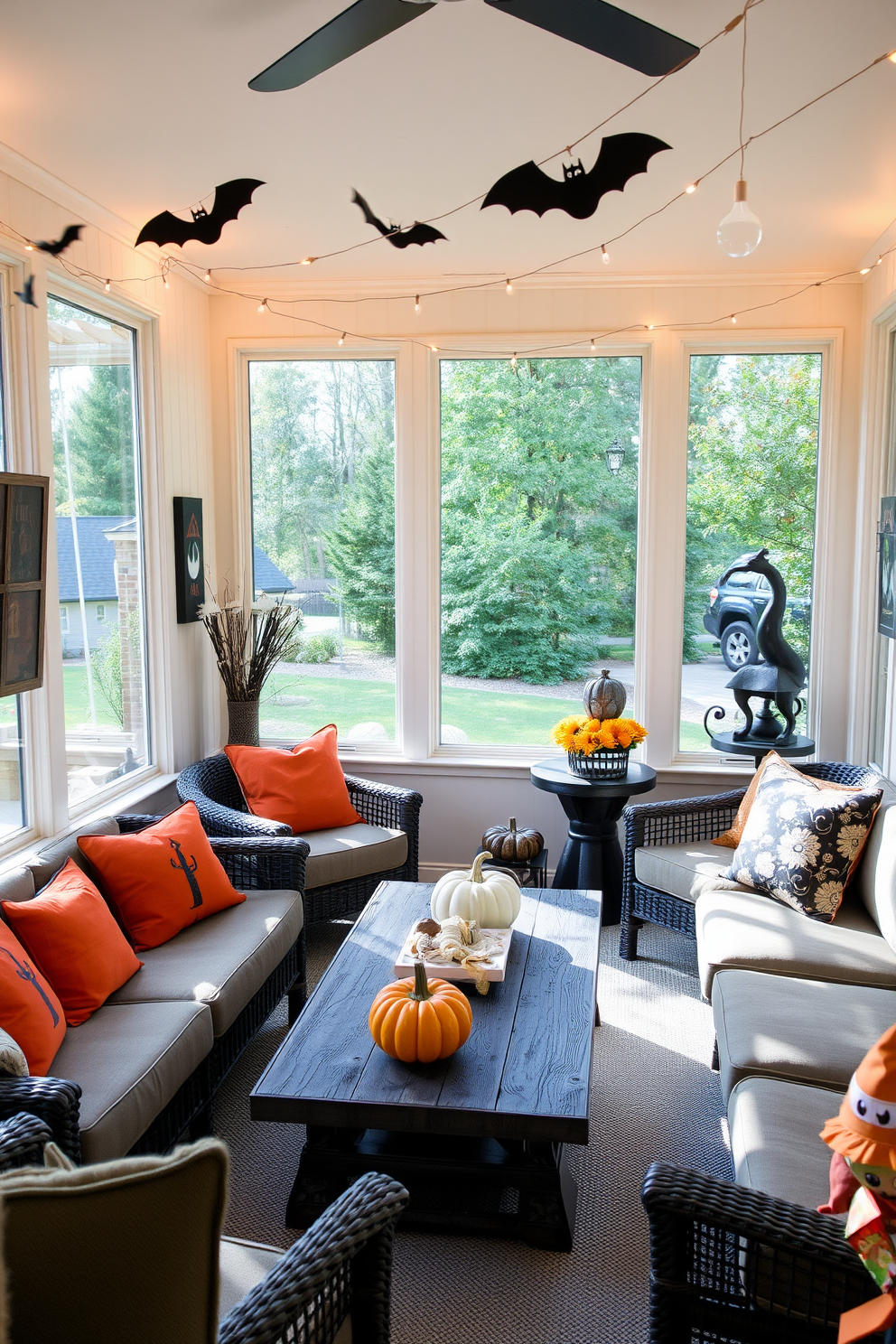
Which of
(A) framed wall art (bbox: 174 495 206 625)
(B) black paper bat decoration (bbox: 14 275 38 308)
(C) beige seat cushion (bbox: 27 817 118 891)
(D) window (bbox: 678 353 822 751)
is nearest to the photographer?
(C) beige seat cushion (bbox: 27 817 118 891)

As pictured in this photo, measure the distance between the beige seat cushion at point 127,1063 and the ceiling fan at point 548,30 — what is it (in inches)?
84.0

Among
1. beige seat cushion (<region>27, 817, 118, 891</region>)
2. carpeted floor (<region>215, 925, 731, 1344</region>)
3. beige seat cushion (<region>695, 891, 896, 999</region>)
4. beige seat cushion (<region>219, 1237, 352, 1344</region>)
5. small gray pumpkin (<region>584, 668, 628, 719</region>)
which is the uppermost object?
small gray pumpkin (<region>584, 668, 628, 719</region>)

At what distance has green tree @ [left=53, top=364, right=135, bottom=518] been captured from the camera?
356cm

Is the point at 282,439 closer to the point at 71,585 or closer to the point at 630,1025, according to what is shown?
the point at 71,585

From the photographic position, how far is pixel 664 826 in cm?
399

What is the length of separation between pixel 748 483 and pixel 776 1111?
311cm

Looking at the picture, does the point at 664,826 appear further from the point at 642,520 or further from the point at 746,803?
the point at 642,520

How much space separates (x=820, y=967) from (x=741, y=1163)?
3.22 ft

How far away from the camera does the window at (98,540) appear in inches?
140

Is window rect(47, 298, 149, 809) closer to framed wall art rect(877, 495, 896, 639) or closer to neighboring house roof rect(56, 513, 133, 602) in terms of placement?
neighboring house roof rect(56, 513, 133, 602)

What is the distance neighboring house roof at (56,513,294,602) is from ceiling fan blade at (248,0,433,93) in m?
1.88

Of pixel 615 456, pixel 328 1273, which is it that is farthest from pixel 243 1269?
pixel 615 456

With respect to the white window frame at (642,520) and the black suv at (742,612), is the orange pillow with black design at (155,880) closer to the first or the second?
the white window frame at (642,520)

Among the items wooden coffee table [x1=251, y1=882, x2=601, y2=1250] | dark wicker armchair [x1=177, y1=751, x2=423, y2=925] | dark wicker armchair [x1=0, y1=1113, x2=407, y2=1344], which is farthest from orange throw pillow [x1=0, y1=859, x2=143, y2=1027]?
dark wicker armchair [x1=177, y1=751, x2=423, y2=925]
